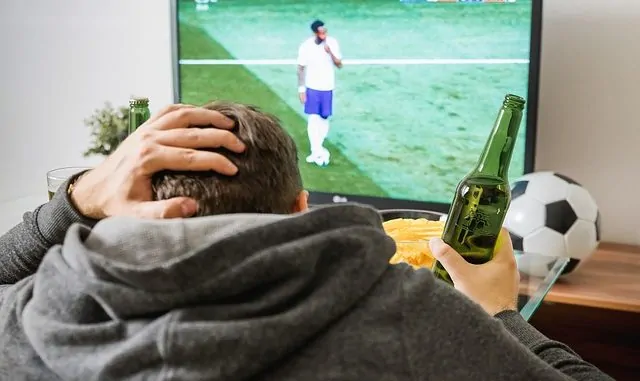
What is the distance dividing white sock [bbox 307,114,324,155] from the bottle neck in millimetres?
980

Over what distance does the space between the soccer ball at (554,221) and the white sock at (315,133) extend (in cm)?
54

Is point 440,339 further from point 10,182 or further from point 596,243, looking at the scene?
point 10,182

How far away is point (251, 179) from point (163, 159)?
0.09 m

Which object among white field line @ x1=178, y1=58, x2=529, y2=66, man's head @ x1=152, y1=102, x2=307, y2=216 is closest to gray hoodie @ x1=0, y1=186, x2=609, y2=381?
A: man's head @ x1=152, y1=102, x2=307, y2=216

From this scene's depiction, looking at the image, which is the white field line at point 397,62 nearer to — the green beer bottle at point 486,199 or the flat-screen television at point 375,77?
the flat-screen television at point 375,77

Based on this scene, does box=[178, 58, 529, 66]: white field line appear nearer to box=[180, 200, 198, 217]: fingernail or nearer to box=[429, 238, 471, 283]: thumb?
box=[429, 238, 471, 283]: thumb

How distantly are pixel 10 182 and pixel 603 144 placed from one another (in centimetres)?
208

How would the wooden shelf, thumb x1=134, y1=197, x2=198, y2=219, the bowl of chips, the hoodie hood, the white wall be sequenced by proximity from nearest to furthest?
the hoodie hood < thumb x1=134, y1=197, x2=198, y2=219 < the bowl of chips < the wooden shelf < the white wall

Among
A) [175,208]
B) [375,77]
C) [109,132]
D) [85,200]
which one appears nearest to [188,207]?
[175,208]

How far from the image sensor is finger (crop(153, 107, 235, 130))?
2.27ft

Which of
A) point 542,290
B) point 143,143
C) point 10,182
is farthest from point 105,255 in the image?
point 10,182

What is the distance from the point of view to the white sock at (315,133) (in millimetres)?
1844

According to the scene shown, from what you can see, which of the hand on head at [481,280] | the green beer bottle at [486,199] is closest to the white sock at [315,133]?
the green beer bottle at [486,199]

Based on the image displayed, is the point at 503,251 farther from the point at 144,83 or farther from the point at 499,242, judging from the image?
the point at 144,83
